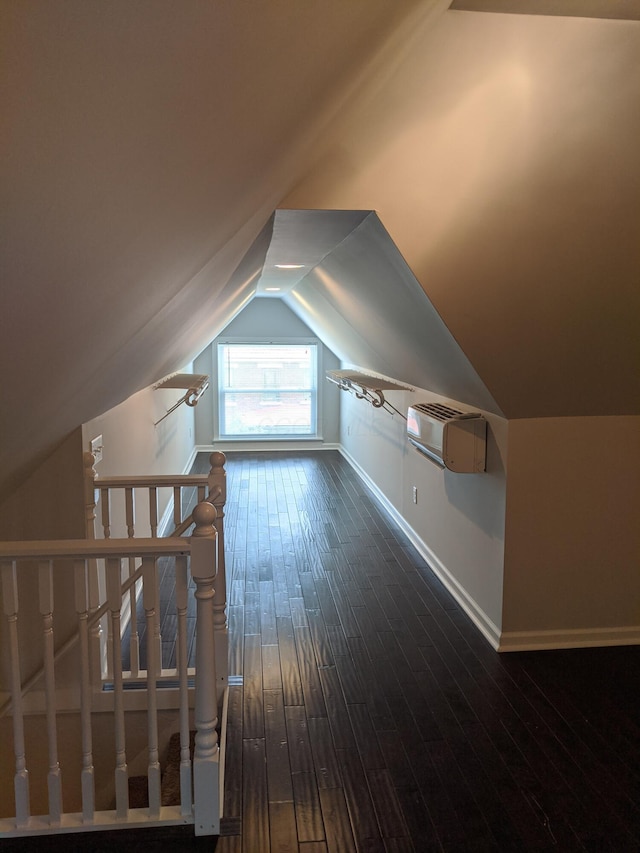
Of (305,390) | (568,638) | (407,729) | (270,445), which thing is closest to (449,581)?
(568,638)

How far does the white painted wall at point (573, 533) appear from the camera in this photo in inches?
130

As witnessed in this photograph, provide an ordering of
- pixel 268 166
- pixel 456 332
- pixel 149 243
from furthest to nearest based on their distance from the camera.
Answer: pixel 456 332 < pixel 268 166 < pixel 149 243

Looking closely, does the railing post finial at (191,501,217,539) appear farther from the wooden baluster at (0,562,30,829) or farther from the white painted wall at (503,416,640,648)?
the white painted wall at (503,416,640,648)

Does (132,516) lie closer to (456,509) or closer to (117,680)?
(117,680)

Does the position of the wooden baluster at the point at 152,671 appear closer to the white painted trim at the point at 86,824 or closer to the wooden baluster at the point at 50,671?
the white painted trim at the point at 86,824

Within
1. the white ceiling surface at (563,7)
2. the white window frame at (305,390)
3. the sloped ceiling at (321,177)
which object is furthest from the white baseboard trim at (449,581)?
the white window frame at (305,390)

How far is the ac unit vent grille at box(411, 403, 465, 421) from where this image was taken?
11.8ft

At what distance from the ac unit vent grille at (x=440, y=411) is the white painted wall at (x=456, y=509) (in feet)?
0.33

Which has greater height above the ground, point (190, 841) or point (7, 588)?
point (7, 588)

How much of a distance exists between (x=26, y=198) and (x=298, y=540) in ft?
14.9

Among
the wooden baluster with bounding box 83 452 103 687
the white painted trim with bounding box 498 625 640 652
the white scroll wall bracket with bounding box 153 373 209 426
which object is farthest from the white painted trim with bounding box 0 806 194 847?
the white scroll wall bracket with bounding box 153 373 209 426

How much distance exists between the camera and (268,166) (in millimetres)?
1673

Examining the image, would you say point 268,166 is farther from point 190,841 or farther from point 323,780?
point 323,780

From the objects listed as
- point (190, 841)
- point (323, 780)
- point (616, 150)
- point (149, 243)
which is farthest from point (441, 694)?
point (149, 243)
